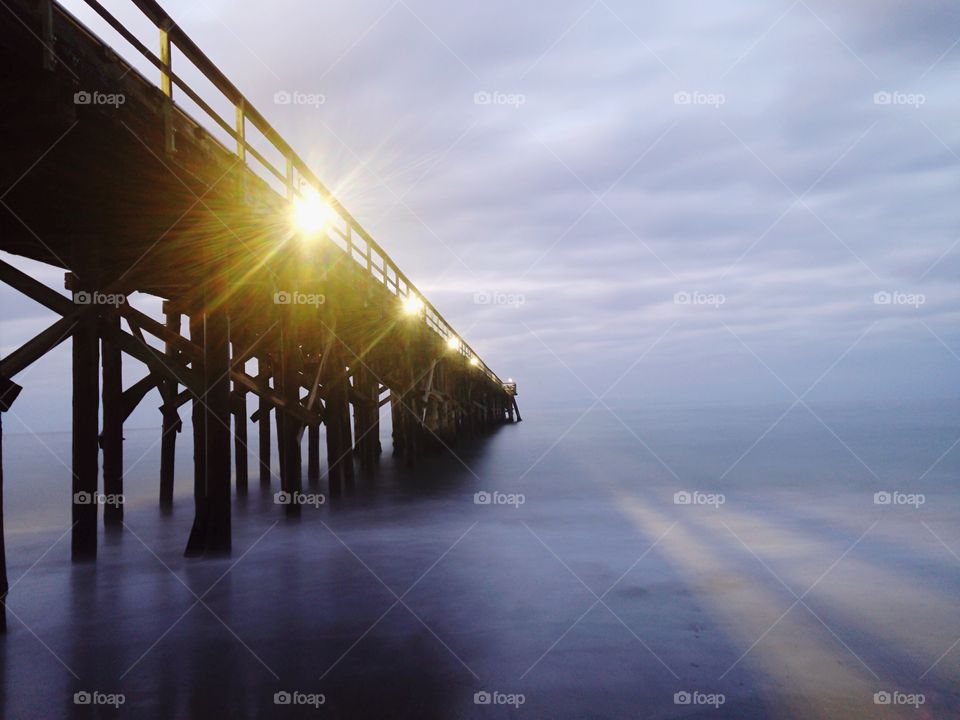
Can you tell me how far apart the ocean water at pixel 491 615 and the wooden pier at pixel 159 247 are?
1004mm

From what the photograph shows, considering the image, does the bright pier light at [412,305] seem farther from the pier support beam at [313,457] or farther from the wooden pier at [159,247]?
the pier support beam at [313,457]

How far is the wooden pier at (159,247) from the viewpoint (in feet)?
16.2

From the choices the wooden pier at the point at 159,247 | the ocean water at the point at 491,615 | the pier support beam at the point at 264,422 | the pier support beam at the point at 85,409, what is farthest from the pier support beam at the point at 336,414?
the pier support beam at the point at 85,409

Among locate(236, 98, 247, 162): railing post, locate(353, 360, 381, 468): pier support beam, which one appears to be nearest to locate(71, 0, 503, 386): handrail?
locate(236, 98, 247, 162): railing post

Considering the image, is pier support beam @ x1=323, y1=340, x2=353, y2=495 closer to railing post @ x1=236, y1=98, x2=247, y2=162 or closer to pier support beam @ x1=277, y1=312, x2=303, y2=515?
pier support beam @ x1=277, y1=312, x2=303, y2=515

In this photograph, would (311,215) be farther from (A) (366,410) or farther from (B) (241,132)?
(A) (366,410)

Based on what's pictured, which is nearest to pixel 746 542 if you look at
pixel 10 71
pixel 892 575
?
pixel 892 575

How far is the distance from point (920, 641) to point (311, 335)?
35.9 ft

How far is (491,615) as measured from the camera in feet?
21.0

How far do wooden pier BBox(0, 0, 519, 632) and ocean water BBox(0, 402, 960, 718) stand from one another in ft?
3.29

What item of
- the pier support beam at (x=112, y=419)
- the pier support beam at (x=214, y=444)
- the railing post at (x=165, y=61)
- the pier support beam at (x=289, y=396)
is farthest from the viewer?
the pier support beam at (x=289, y=396)

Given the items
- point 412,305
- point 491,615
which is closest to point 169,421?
point 412,305

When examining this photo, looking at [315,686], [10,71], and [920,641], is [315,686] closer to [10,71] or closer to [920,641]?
[10,71]

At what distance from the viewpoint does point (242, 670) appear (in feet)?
16.3
